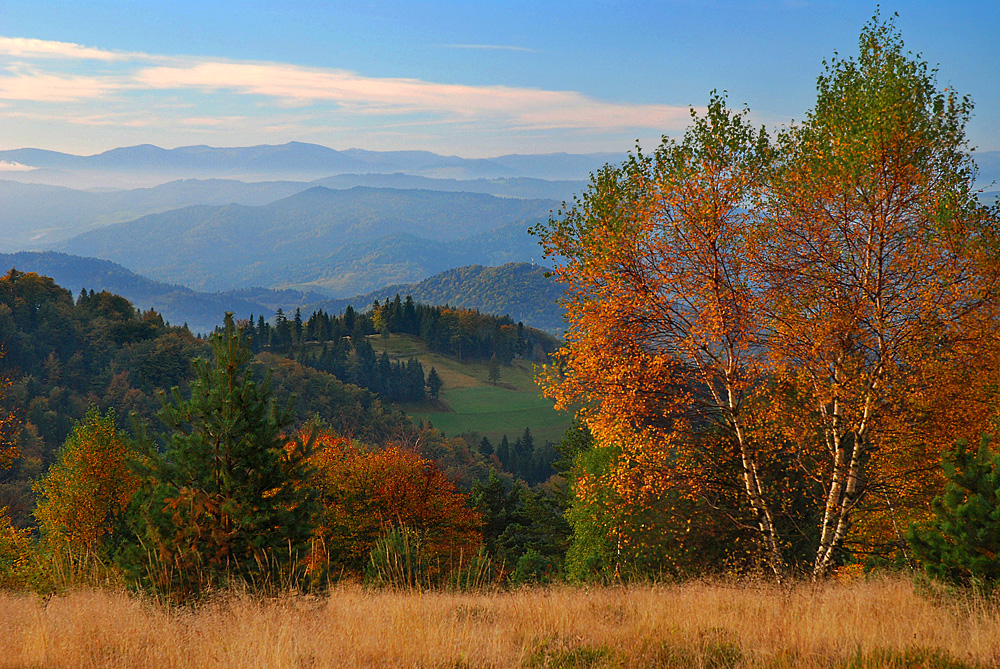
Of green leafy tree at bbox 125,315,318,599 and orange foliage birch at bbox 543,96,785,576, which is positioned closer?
green leafy tree at bbox 125,315,318,599

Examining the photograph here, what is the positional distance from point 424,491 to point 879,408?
43.4 m

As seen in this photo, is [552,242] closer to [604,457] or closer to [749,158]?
[749,158]

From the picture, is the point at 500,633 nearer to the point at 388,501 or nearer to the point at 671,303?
the point at 671,303

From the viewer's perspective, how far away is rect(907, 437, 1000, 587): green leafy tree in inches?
424

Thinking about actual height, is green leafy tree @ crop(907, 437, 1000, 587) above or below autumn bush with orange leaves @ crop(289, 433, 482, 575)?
above

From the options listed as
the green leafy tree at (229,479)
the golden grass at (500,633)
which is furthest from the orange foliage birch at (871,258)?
the green leafy tree at (229,479)

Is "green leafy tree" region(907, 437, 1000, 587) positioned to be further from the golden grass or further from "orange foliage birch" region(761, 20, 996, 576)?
"orange foliage birch" region(761, 20, 996, 576)

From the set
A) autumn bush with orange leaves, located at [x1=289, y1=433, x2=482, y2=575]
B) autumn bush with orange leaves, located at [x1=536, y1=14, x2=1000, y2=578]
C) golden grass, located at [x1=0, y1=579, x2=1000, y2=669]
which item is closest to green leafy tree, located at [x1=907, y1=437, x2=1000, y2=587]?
golden grass, located at [x1=0, y1=579, x2=1000, y2=669]

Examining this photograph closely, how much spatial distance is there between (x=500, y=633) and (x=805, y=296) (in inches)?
418

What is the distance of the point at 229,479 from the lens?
14.1 metres

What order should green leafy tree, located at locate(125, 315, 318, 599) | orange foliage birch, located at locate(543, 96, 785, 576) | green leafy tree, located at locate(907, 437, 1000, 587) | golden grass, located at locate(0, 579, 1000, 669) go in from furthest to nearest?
orange foliage birch, located at locate(543, 96, 785, 576)
green leafy tree, located at locate(125, 315, 318, 599)
green leafy tree, located at locate(907, 437, 1000, 587)
golden grass, located at locate(0, 579, 1000, 669)

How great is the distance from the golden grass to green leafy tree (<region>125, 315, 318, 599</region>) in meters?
2.78

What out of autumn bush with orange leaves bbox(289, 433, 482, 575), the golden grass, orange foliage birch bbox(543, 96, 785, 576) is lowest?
autumn bush with orange leaves bbox(289, 433, 482, 575)

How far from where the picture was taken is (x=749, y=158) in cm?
1612
